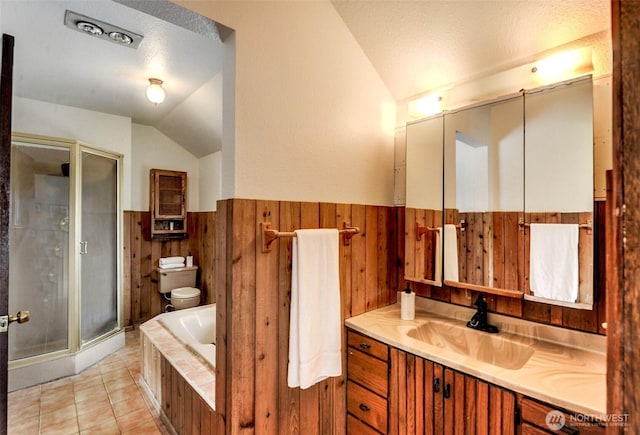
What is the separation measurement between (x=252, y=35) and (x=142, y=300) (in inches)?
145

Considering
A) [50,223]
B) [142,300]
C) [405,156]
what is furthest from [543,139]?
[142,300]

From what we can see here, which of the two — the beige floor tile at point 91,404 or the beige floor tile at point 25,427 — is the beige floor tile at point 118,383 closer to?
the beige floor tile at point 91,404

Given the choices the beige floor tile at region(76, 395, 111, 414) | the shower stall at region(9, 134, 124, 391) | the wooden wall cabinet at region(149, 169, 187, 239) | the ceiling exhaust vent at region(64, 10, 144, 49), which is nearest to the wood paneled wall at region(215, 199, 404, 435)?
the ceiling exhaust vent at region(64, 10, 144, 49)

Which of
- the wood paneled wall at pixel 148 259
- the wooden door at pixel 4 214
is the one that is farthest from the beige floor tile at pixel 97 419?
the wood paneled wall at pixel 148 259

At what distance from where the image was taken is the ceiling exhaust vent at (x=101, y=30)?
1.75 meters

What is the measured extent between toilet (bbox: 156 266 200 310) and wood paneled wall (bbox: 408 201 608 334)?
3.06 metres

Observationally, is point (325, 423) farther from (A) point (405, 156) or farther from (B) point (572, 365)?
(A) point (405, 156)

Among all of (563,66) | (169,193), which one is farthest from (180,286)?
(563,66)

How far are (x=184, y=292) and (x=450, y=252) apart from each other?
10.3ft

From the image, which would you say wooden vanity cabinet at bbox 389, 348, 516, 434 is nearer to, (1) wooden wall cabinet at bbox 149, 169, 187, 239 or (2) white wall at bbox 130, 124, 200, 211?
(1) wooden wall cabinet at bbox 149, 169, 187, 239

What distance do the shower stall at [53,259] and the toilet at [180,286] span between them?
75cm

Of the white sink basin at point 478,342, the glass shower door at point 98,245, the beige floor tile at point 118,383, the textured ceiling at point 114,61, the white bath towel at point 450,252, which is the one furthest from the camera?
the glass shower door at point 98,245

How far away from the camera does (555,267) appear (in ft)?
4.66

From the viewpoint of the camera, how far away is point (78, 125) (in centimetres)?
308
